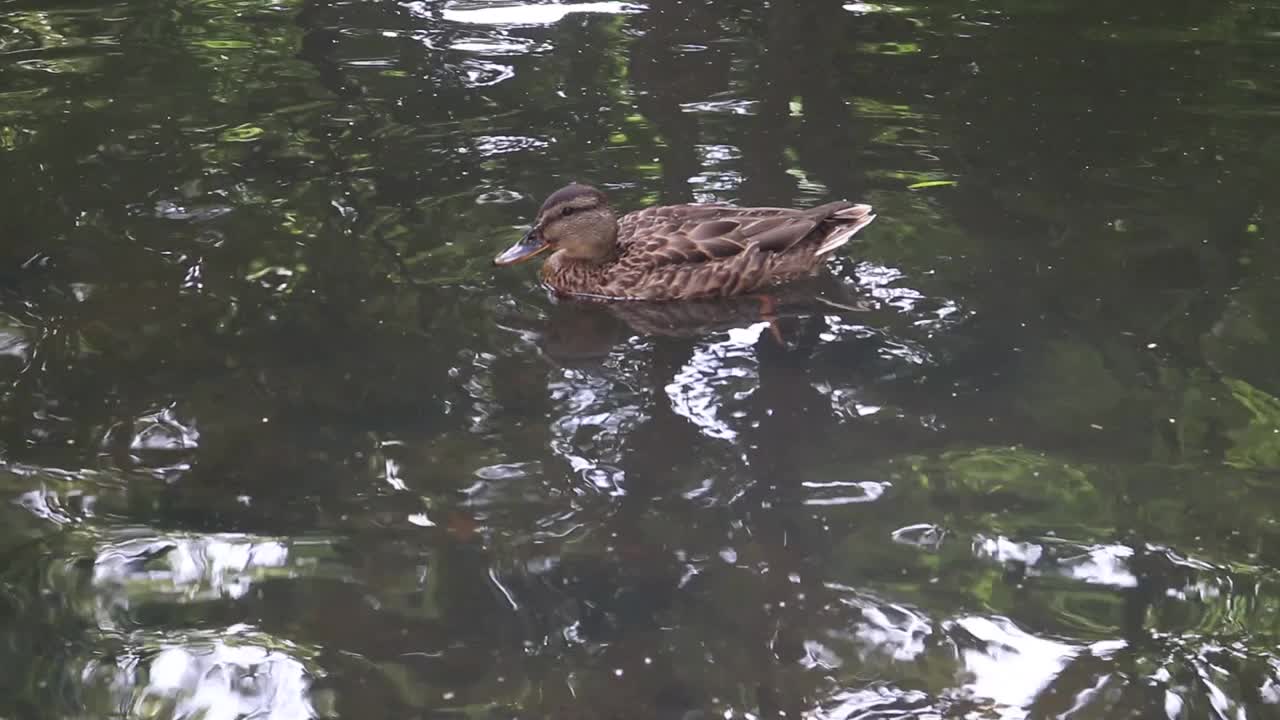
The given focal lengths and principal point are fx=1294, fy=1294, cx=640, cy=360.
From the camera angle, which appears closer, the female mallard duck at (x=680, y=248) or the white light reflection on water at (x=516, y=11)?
the female mallard duck at (x=680, y=248)

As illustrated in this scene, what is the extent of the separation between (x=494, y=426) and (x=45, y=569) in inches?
74.9

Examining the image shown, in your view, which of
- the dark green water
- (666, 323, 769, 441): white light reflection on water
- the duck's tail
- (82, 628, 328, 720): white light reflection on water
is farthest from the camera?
the duck's tail

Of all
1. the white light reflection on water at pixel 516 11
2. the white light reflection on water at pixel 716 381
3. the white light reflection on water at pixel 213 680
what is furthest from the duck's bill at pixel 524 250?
the white light reflection on water at pixel 516 11

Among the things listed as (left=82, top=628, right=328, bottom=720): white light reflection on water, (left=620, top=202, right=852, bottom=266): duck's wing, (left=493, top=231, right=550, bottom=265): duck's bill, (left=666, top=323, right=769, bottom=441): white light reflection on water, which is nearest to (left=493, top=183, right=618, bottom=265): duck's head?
(left=493, top=231, right=550, bottom=265): duck's bill

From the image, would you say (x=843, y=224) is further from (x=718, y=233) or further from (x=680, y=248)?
(x=680, y=248)

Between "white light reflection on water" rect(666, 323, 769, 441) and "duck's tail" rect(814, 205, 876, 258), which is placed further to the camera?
"duck's tail" rect(814, 205, 876, 258)

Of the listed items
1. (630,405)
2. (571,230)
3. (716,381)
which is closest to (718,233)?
(571,230)

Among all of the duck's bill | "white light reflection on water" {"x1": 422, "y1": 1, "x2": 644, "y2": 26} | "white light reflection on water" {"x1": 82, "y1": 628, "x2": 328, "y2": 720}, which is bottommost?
"white light reflection on water" {"x1": 82, "y1": 628, "x2": 328, "y2": 720}

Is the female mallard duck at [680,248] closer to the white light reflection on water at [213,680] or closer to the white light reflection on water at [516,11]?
the white light reflection on water at [213,680]

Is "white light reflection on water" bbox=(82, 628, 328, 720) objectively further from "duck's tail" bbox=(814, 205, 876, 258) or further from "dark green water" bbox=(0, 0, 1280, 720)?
"duck's tail" bbox=(814, 205, 876, 258)

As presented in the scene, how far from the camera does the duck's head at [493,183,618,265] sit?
7266 millimetres

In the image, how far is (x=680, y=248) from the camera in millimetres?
7332

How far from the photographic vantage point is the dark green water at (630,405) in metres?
4.54

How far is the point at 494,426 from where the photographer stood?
5.81 m
